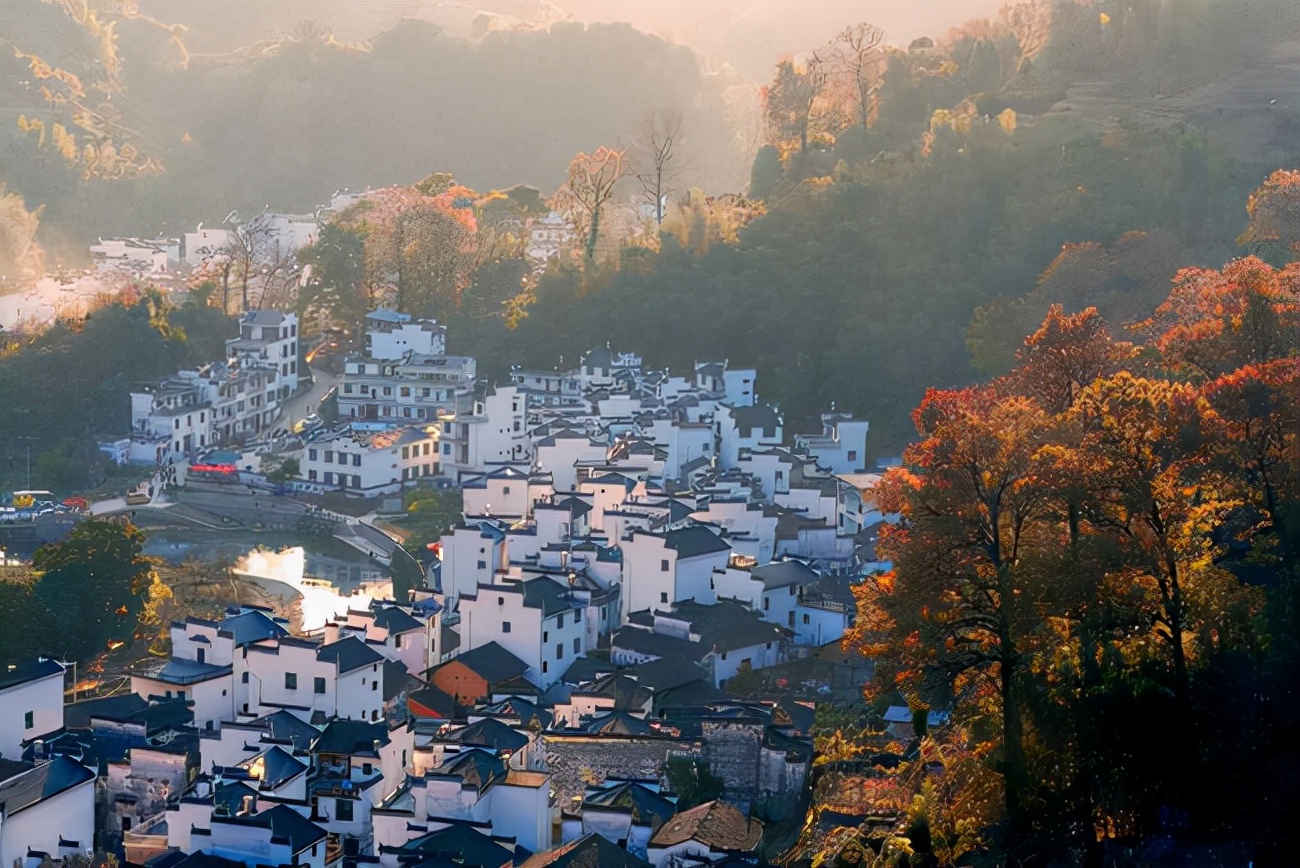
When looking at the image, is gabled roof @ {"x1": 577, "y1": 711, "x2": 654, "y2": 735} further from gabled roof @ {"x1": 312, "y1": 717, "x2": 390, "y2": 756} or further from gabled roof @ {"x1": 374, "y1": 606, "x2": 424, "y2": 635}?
gabled roof @ {"x1": 374, "y1": 606, "x2": 424, "y2": 635}

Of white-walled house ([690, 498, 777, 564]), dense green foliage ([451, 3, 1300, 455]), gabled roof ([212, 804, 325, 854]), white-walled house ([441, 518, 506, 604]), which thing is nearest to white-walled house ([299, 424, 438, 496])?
dense green foliage ([451, 3, 1300, 455])

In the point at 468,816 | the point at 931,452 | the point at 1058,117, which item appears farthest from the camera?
the point at 1058,117

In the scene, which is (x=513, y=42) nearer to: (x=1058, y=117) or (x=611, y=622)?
(x=1058, y=117)

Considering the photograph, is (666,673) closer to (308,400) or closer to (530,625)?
(530,625)

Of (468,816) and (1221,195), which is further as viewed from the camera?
(1221,195)

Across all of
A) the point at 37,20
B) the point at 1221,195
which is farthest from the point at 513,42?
the point at 1221,195

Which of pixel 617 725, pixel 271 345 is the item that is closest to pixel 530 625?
pixel 617 725
